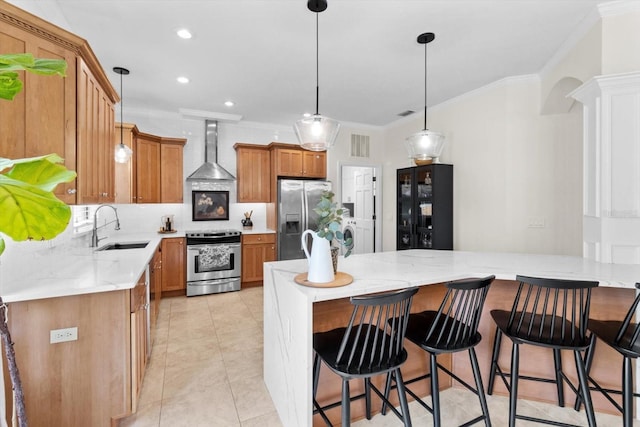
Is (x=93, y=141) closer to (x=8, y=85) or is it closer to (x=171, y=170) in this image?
(x=8, y=85)

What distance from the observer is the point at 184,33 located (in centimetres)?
258

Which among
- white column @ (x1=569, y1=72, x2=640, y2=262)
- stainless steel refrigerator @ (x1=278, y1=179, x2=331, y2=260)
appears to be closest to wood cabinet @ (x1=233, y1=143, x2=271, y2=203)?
stainless steel refrigerator @ (x1=278, y1=179, x2=331, y2=260)

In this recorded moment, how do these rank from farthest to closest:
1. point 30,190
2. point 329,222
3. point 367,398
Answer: point 367,398, point 329,222, point 30,190

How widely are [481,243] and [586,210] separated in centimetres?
139

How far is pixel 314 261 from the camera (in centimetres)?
175

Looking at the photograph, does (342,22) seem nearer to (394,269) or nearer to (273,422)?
(394,269)

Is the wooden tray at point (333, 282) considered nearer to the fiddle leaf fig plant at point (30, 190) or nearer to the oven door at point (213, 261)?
the fiddle leaf fig plant at point (30, 190)

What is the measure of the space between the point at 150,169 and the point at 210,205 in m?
1.04

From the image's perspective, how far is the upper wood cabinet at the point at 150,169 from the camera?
3.94 meters

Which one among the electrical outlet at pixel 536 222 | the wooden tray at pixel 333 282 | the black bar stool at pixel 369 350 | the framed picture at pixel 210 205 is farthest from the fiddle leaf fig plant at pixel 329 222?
the framed picture at pixel 210 205

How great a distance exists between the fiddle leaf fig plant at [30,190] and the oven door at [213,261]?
12.4ft

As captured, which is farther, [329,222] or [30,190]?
[329,222]

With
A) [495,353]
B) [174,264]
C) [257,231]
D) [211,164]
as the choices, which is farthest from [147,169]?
[495,353]

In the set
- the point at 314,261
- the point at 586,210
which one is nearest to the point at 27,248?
the point at 314,261
